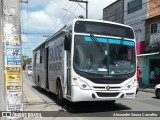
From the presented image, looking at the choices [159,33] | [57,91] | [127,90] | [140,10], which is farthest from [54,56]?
[140,10]

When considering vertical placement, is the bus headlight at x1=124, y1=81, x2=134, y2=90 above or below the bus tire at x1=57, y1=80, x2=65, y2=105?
above

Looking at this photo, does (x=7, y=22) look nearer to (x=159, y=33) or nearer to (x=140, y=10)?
(x=159, y=33)

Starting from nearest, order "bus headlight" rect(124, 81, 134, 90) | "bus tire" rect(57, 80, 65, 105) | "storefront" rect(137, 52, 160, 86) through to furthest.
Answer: "bus headlight" rect(124, 81, 134, 90), "bus tire" rect(57, 80, 65, 105), "storefront" rect(137, 52, 160, 86)

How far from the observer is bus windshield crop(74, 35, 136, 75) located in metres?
11.6

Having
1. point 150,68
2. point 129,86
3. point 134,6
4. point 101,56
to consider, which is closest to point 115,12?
point 134,6

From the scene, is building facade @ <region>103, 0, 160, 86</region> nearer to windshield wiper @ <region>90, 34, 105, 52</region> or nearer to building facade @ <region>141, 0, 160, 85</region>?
building facade @ <region>141, 0, 160, 85</region>

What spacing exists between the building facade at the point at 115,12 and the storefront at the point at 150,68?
29.0ft

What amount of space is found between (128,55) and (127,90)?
4.38 feet

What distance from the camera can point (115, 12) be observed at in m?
41.9

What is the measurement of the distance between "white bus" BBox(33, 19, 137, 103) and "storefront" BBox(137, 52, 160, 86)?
1751 cm

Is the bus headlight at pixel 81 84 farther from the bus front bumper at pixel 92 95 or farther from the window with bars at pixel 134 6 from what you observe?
the window with bars at pixel 134 6

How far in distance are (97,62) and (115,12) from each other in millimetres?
31144

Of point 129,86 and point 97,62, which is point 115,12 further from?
point 97,62

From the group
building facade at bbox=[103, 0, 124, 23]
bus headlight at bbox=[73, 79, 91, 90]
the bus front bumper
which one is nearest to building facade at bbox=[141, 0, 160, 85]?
building facade at bbox=[103, 0, 124, 23]
